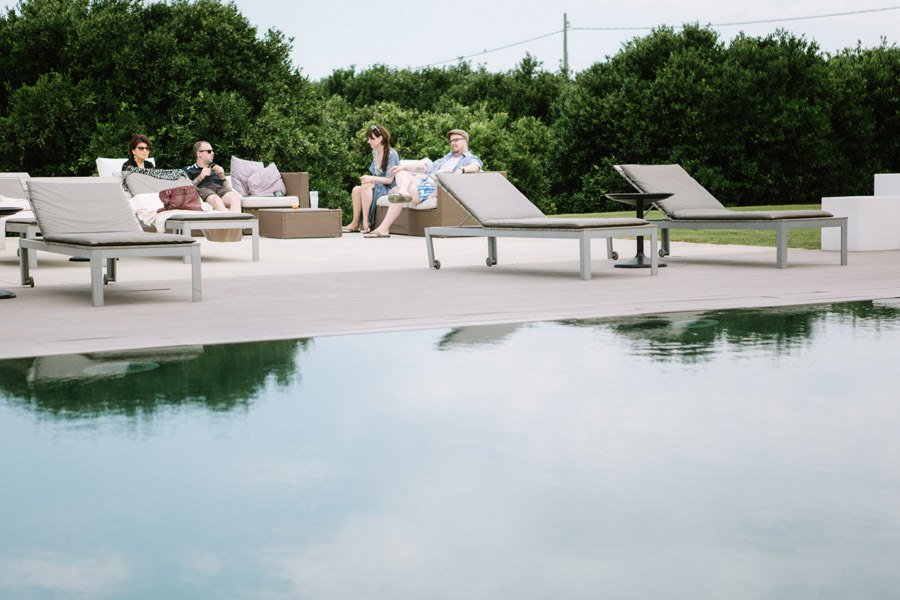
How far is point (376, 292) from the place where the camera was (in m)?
7.33

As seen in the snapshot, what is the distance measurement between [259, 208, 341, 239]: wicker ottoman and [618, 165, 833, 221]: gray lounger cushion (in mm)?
4989

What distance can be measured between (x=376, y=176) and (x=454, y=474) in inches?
456

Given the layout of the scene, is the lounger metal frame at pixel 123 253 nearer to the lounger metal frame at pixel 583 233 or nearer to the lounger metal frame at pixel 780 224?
the lounger metal frame at pixel 583 233

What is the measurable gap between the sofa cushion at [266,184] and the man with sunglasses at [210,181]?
1882 mm

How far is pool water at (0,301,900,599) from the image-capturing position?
226 cm

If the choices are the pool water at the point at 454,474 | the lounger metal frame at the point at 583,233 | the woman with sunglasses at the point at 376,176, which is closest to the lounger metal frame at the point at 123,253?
the pool water at the point at 454,474

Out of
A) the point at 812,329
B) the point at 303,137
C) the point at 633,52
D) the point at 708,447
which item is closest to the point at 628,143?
the point at 633,52

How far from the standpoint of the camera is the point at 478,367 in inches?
178

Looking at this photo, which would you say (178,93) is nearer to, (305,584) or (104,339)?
(104,339)

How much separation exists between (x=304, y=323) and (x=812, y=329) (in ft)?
7.71

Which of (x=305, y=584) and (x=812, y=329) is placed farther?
(x=812, y=329)

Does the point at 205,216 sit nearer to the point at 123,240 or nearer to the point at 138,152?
the point at 138,152

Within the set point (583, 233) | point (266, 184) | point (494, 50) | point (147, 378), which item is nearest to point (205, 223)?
point (583, 233)

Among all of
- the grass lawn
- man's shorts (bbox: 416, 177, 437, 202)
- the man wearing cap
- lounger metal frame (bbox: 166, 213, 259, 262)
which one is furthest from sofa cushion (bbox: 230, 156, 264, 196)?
the grass lawn
